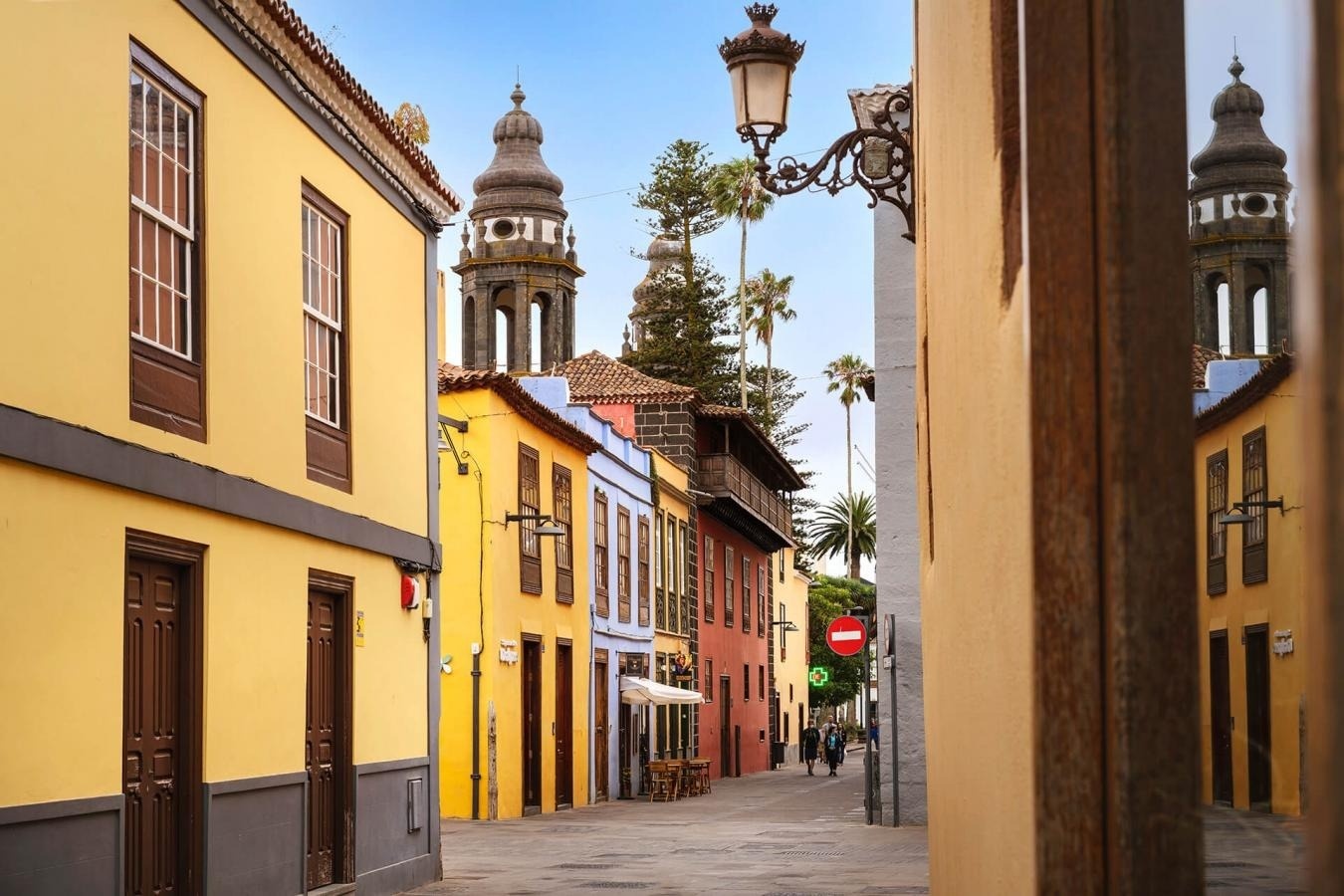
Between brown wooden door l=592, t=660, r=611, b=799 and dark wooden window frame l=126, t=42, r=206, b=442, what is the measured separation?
23.1 m

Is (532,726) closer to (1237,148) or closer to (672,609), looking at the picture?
(672,609)

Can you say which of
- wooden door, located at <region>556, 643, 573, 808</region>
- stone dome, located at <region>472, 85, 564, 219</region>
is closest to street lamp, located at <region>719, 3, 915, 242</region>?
wooden door, located at <region>556, 643, 573, 808</region>

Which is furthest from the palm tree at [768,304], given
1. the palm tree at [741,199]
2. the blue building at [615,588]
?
the blue building at [615,588]

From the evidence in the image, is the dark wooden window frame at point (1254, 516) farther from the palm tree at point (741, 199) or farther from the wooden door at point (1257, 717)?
the palm tree at point (741, 199)

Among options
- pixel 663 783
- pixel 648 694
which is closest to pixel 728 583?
pixel 648 694

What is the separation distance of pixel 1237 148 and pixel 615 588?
34906 millimetres

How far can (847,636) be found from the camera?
25.4m

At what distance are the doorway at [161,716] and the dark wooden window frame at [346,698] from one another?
8.43ft

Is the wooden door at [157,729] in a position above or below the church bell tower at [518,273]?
below

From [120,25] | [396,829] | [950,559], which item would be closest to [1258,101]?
[950,559]

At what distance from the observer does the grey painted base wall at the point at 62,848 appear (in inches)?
328

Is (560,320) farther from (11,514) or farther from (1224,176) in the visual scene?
(1224,176)

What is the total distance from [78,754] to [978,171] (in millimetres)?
7797

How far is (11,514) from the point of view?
27.8 ft
